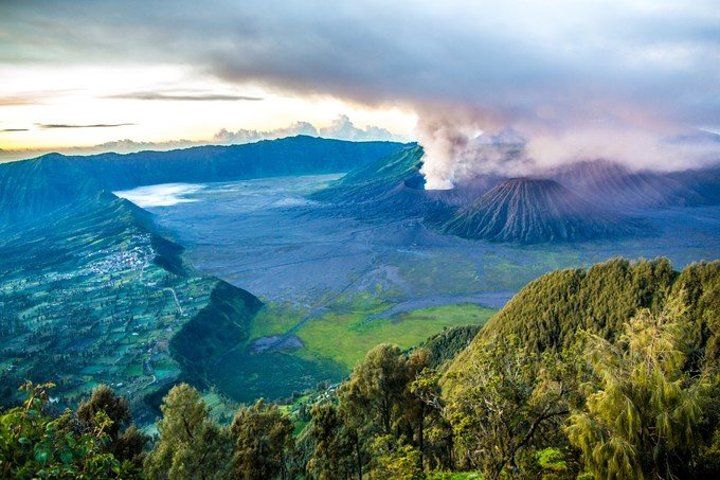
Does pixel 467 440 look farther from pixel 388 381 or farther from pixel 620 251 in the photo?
pixel 620 251

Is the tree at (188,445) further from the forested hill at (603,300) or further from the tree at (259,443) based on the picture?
the forested hill at (603,300)

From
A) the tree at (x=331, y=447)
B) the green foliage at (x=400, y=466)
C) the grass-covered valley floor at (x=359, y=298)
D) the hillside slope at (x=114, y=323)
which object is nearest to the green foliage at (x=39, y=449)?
the green foliage at (x=400, y=466)

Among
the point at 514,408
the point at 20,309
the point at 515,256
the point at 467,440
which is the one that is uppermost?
the point at 514,408

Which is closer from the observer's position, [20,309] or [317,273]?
[20,309]

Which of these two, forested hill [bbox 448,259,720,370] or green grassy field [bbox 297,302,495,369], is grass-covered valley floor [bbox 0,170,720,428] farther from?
forested hill [bbox 448,259,720,370]

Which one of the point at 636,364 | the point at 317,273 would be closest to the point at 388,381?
the point at 636,364

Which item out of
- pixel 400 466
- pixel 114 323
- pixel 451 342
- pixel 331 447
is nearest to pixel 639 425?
pixel 400 466
